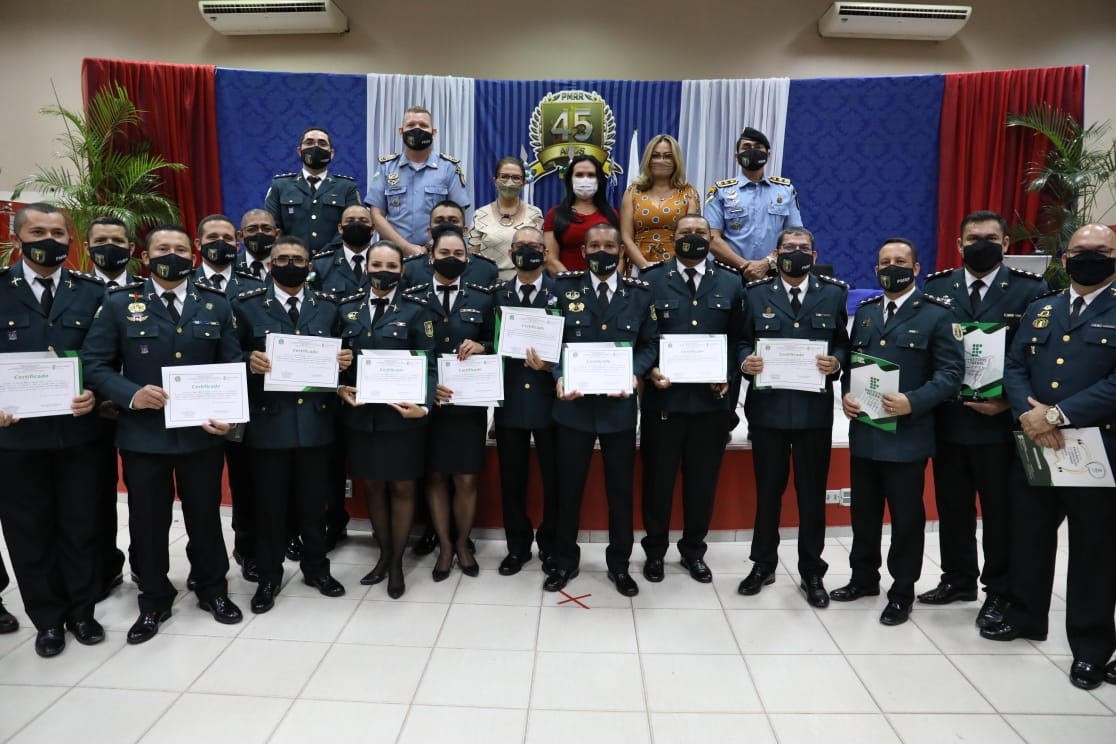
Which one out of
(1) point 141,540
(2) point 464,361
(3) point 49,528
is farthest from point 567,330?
(3) point 49,528

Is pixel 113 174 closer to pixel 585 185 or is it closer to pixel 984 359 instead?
pixel 585 185

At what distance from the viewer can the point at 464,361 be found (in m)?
3.17

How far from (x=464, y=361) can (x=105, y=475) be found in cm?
171

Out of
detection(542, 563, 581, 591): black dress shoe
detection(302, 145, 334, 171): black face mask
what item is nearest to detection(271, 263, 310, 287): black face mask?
detection(302, 145, 334, 171): black face mask

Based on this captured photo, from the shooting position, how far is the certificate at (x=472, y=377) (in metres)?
3.17

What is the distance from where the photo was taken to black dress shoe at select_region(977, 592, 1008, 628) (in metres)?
2.98

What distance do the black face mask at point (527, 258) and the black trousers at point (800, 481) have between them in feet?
4.47

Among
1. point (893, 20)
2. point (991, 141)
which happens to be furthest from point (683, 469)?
point (893, 20)

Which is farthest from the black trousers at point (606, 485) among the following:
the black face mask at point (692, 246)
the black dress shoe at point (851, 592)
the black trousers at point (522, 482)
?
the black dress shoe at point (851, 592)

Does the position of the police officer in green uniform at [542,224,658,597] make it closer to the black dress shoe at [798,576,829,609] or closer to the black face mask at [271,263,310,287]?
the black dress shoe at [798,576,829,609]

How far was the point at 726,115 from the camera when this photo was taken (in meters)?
7.00

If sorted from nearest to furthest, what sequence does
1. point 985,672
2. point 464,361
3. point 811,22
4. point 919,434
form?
point 985,672
point 919,434
point 464,361
point 811,22

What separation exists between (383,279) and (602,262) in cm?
104

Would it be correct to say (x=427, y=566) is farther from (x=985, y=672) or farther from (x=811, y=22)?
(x=811, y=22)
